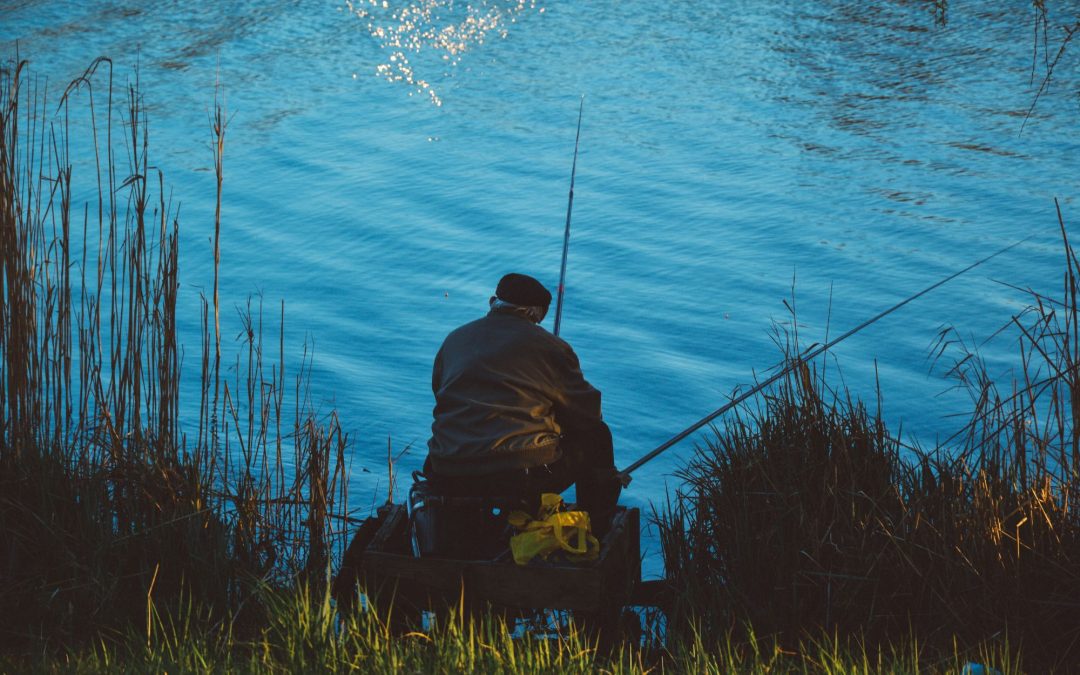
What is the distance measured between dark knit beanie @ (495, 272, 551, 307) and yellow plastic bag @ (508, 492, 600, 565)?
23.5 inches

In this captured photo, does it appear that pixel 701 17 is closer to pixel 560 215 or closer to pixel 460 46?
pixel 460 46

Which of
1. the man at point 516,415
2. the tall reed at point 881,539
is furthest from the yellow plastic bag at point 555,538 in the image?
the tall reed at point 881,539

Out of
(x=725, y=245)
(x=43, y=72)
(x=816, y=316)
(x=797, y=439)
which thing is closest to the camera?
(x=797, y=439)

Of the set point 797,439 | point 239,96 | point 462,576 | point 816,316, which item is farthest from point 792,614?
point 239,96

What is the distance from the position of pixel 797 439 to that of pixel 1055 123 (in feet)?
29.6

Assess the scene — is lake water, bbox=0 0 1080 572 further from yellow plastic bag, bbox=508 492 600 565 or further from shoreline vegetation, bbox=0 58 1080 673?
yellow plastic bag, bbox=508 492 600 565

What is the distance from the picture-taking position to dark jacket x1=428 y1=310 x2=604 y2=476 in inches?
146

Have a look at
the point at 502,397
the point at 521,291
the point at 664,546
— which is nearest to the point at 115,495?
the point at 502,397

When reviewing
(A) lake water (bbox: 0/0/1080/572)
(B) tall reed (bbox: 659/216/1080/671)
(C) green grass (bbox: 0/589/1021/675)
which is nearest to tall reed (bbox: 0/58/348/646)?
(C) green grass (bbox: 0/589/1021/675)

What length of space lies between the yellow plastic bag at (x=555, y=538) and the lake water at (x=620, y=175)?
2332mm

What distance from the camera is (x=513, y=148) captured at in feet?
37.8

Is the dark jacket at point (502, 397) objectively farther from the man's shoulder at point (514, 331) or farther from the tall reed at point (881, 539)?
the tall reed at point (881, 539)

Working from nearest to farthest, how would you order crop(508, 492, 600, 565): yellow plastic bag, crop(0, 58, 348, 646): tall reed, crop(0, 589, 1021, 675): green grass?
1. crop(0, 589, 1021, 675): green grass
2. crop(508, 492, 600, 565): yellow plastic bag
3. crop(0, 58, 348, 646): tall reed

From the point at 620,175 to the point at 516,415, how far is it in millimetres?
7169
